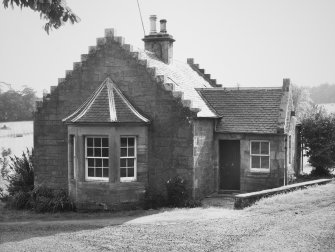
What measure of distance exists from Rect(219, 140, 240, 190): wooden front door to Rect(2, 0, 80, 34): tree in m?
13.3

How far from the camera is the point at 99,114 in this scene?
18531 millimetres

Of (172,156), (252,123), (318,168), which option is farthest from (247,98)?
(318,168)

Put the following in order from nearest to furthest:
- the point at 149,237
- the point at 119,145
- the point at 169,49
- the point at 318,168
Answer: the point at 149,237 < the point at 119,145 < the point at 169,49 < the point at 318,168

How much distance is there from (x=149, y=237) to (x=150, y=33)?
14081mm

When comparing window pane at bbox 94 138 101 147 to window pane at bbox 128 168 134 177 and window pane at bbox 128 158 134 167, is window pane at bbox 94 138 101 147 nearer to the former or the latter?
window pane at bbox 128 158 134 167

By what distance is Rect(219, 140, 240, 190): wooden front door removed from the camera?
21.5 meters

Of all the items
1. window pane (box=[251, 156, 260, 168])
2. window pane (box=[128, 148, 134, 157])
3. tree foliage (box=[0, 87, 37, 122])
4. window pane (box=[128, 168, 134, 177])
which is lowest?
window pane (box=[128, 168, 134, 177])

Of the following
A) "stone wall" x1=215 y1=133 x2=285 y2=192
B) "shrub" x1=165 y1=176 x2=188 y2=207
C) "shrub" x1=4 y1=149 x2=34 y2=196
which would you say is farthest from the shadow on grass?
"stone wall" x1=215 y1=133 x2=285 y2=192

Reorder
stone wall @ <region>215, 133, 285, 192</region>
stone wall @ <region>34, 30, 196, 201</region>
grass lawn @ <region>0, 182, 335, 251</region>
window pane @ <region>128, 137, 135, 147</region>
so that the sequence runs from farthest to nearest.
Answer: stone wall @ <region>215, 133, 285, 192</region>
stone wall @ <region>34, 30, 196, 201</region>
window pane @ <region>128, 137, 135, 147</region>
grass lawn @ <region>0, 182, 335, 251</region>

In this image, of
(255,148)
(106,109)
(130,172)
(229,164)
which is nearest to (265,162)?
(255,148)

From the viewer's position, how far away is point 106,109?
1869cm

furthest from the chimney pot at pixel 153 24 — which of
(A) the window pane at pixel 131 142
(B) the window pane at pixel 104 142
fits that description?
(B) the window pane at pixel 104 142

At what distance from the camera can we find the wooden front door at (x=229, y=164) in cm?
2150

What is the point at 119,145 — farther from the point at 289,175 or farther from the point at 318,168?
the point at 318,168
